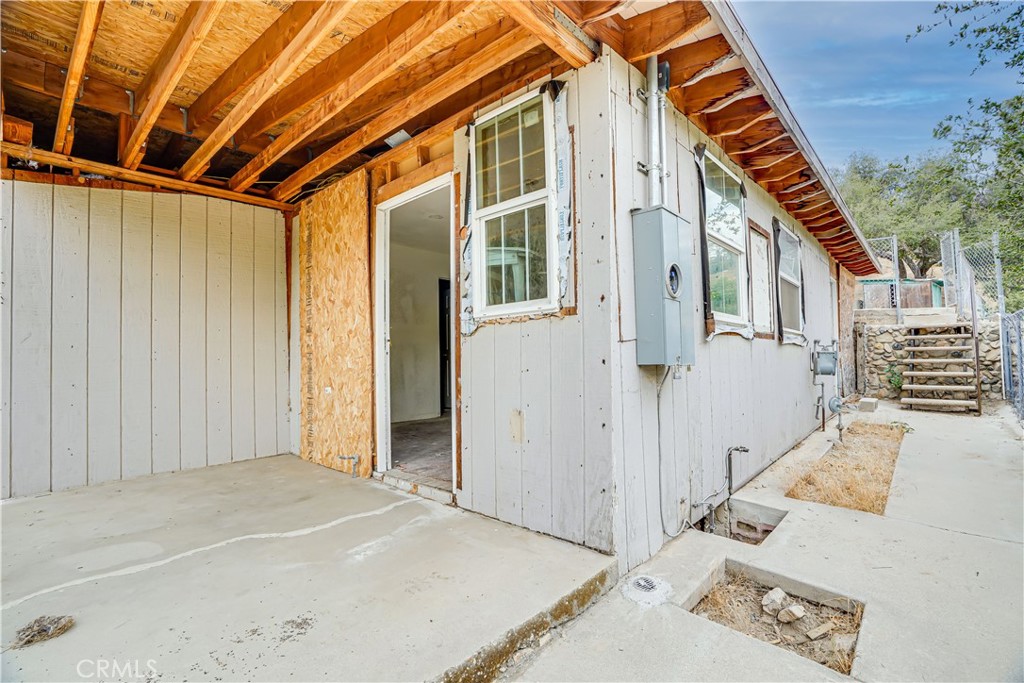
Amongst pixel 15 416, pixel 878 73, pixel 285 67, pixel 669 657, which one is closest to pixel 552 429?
pixel 669 657

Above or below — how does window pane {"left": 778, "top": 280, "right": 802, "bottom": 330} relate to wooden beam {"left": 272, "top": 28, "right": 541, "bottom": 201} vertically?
below

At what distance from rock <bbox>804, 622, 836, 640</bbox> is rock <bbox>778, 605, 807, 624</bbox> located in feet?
0.21

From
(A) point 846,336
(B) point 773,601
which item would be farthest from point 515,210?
(A) point 846,336

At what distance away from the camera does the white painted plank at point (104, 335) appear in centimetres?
356

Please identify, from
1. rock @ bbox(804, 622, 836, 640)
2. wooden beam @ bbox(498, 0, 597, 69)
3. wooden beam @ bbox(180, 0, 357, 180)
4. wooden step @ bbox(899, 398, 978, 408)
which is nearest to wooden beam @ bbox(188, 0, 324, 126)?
wooden beam @ bbox(180, 0, 357, 180)

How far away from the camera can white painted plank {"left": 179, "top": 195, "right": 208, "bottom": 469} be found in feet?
13.1

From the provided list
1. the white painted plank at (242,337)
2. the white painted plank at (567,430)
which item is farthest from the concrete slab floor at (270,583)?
the white painted plank at (242,337)

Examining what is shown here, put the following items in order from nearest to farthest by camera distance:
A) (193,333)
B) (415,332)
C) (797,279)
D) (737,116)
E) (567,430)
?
1. (567,430)
2. (737,116)
3. (193,333)
4. (797,279)
5. (415,332)

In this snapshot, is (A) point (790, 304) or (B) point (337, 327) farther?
(A) point (790, 304)

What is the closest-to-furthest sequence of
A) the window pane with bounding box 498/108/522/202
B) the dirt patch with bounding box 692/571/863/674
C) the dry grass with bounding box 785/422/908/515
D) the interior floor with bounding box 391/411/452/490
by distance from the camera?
1. the dirt patch with bounding box 692/571/863/674
2. the window pane with bounding box 498/108/522/202
3. the dry grass with bounding box 785/422/908/515
4. the interior floor with bounding box 391/411/452/490

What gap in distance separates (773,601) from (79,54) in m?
4.52

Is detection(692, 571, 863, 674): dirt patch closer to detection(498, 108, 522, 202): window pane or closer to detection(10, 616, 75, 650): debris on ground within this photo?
detection(498, 108, 522, 202): window pane

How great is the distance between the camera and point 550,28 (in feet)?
6.29

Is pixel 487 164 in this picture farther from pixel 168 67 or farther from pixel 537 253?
pixel 168 67
